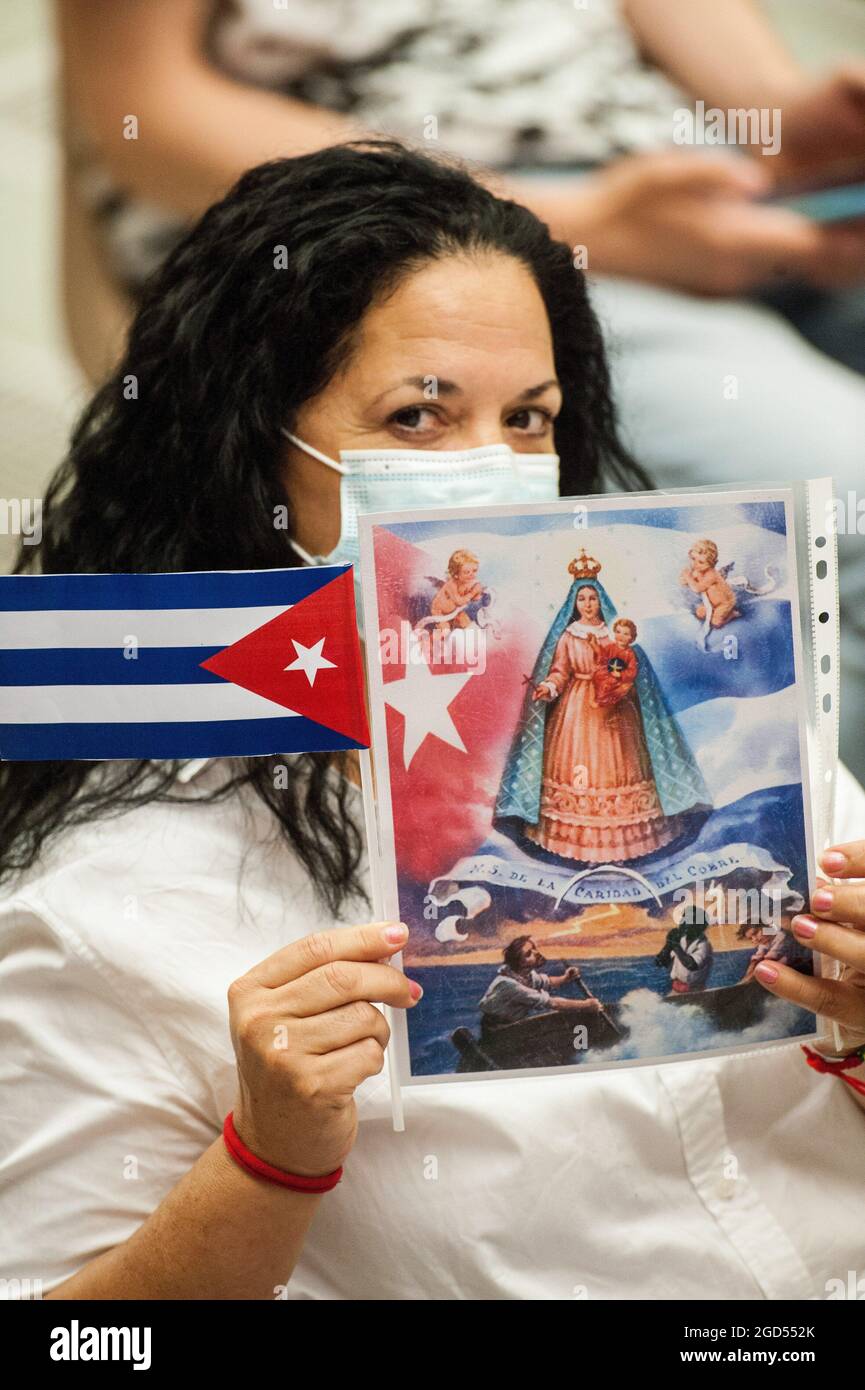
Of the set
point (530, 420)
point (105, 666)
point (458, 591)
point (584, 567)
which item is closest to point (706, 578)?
point (584, 567)

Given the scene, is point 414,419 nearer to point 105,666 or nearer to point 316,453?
point 316,453

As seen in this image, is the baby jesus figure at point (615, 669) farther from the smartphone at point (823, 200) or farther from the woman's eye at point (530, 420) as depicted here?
the smartphone at point (823, 200)

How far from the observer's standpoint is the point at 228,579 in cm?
114

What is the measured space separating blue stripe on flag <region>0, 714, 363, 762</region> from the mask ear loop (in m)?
0.38

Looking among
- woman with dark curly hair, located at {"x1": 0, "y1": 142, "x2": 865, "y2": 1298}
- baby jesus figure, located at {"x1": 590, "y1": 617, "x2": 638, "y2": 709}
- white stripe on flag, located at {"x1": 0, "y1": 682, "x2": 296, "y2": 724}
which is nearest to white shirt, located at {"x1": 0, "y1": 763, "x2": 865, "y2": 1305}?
woman with dark curly hair, located at {"x1": 0, "y1": 142, "x2": 865, "y2": 1298}

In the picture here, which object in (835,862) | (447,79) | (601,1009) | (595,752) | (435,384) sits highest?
(447,79)

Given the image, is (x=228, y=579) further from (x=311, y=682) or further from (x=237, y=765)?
(x=237, y=765)

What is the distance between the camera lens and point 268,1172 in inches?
43.8

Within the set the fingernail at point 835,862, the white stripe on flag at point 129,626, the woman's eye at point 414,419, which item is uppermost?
the woman's eye at point 414,419

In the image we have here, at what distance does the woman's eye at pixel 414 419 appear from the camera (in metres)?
1.42

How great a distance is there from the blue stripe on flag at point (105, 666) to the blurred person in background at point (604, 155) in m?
1.01

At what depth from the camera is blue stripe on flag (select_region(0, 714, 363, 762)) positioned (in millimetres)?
1156

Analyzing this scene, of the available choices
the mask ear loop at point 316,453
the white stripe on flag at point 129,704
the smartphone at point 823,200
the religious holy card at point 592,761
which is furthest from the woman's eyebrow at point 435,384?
the smartphone at point 823,200

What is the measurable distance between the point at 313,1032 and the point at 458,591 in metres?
0.39
